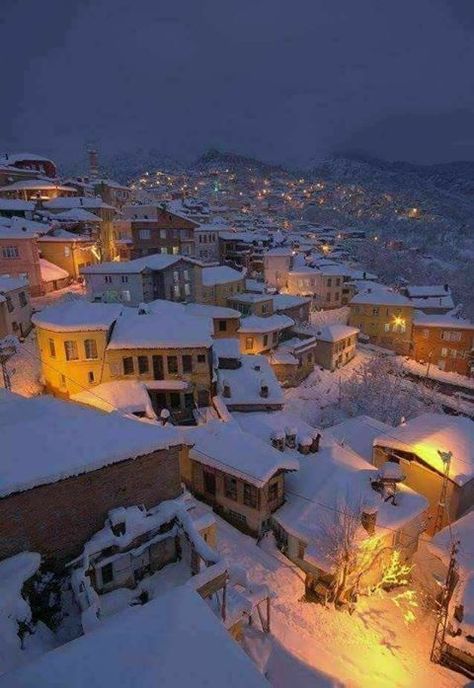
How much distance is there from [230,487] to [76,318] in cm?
1682

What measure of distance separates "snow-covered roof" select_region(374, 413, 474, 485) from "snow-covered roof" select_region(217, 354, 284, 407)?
458 inches

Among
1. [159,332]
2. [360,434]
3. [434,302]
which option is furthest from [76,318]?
[434,302]

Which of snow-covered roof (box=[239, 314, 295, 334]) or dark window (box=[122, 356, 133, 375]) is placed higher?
dark window (box=[122, 356, 133, 375])

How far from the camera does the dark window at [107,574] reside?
1323 centimetres

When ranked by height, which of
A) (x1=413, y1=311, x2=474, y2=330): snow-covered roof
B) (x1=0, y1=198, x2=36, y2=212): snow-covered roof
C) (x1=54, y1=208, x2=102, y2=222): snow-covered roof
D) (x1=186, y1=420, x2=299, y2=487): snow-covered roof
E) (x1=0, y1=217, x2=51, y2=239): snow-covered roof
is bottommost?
(x1=413, y1=311, x2=474, y2=330): snow-covered roof

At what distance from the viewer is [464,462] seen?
84.9 ft

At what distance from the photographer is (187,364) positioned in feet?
101

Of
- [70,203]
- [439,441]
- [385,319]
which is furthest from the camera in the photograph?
[70,203]

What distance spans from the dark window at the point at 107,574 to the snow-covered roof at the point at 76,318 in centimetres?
1932

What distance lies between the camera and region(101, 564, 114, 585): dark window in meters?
13.2

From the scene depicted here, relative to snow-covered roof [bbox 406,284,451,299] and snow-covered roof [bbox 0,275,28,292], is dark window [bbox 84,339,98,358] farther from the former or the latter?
snow-covered roof [bbox 406,284,451,299]

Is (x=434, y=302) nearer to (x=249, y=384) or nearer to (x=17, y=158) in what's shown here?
(x=249, y=384)

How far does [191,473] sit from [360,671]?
531 inches

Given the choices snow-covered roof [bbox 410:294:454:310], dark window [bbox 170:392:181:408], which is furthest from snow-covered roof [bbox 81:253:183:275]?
snow-covered roof [bbox 410:294:454:310]
